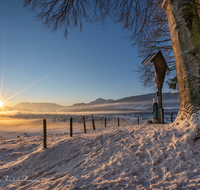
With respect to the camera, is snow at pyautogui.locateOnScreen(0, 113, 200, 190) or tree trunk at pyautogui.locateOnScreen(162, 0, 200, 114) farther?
tree trunk at pyautogui.locateOnScreen(162, 0, 200, 114)

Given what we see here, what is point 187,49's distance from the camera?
3.90m

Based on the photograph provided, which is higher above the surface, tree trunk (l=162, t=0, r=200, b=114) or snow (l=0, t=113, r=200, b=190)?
tree trunk (l=162, t=0, r=200, b=114)

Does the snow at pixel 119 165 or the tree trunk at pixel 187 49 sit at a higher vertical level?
the tree trunk at pixel 187 49

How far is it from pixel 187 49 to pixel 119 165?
4296 mm

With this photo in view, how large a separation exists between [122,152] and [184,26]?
476cm

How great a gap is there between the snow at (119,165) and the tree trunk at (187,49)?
67 cm

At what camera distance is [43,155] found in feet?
12.8

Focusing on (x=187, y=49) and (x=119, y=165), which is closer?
(x=119, y=165)

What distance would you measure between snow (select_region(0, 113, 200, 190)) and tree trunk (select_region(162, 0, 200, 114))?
2.20 feet

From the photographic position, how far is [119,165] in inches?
108

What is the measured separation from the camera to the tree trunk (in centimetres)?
372

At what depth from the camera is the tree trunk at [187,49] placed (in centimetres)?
372

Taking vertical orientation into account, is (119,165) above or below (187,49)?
below

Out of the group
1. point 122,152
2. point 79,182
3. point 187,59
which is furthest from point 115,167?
point 187,59
